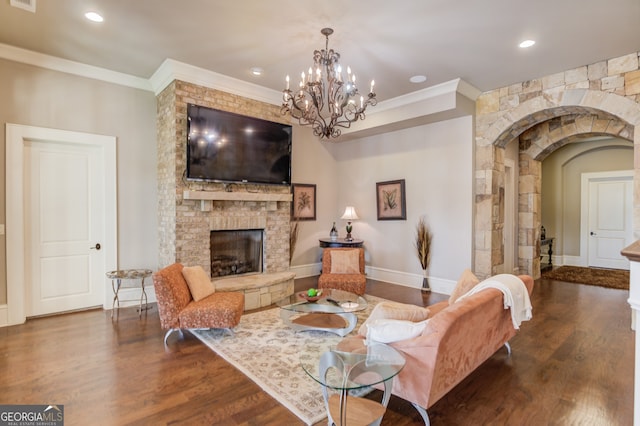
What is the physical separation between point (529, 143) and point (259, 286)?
5828mm

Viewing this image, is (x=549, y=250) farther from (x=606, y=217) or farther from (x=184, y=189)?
(x=184, y=189)

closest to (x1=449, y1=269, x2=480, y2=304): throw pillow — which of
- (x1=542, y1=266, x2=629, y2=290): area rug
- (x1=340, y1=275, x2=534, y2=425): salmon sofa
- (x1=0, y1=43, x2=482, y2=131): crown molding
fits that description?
(x1=340, y1=275, x2=534, y2=425): salmon sofa

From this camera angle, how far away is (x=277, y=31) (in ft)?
11.4

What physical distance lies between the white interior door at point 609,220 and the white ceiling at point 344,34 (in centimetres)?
498

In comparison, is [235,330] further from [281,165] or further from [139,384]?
[281,165]

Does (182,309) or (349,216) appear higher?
(349,216)

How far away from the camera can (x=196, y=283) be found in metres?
3.74

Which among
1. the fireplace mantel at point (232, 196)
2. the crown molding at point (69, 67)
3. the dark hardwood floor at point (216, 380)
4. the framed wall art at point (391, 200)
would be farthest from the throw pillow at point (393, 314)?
the crown molding at point (69, 67)

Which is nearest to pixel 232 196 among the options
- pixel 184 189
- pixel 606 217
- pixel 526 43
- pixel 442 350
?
pixel 184 189

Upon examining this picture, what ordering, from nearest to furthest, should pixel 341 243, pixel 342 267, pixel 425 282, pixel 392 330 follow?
pixel 392 330, pixel 342 267, pixel 425 282, pixel 341 243

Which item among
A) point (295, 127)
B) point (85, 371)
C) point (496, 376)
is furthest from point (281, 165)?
point (496, 376)

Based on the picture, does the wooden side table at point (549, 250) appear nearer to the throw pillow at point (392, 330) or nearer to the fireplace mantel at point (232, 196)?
the fireplace mantel at point (232, 196)

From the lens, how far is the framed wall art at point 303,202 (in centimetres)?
642

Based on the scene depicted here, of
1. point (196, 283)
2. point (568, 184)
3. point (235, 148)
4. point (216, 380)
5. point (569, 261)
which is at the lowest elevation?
point (216, 380)
